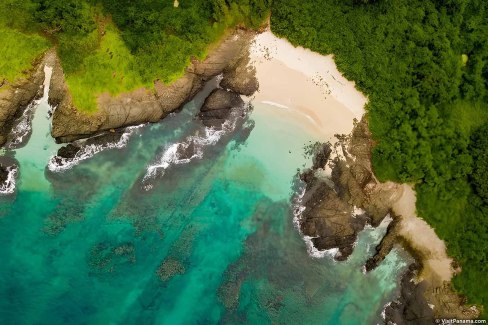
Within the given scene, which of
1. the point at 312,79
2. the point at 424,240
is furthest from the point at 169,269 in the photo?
the point at 424,240

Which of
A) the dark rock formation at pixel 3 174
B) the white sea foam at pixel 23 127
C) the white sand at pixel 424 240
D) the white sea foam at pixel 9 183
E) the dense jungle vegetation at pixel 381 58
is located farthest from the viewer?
the white sea foam at pixel 23 127

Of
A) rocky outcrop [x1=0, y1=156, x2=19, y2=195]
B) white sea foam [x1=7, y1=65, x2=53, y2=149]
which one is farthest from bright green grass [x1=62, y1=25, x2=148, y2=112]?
rocky outcrop [x1=0, y1=156, x2=19, y2=195]

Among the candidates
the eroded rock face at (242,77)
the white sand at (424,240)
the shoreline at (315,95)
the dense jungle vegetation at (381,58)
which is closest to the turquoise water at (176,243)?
the shoreline at (315,95)

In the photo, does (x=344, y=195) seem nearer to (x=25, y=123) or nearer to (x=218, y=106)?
(x=218, y=106)

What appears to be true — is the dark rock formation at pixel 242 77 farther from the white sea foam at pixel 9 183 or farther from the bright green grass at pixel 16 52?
the white sea foam at pixel 9 183

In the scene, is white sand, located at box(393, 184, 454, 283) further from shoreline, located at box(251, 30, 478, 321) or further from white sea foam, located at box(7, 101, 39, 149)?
white sea foam, located at box(7, 101, 39, 149)
